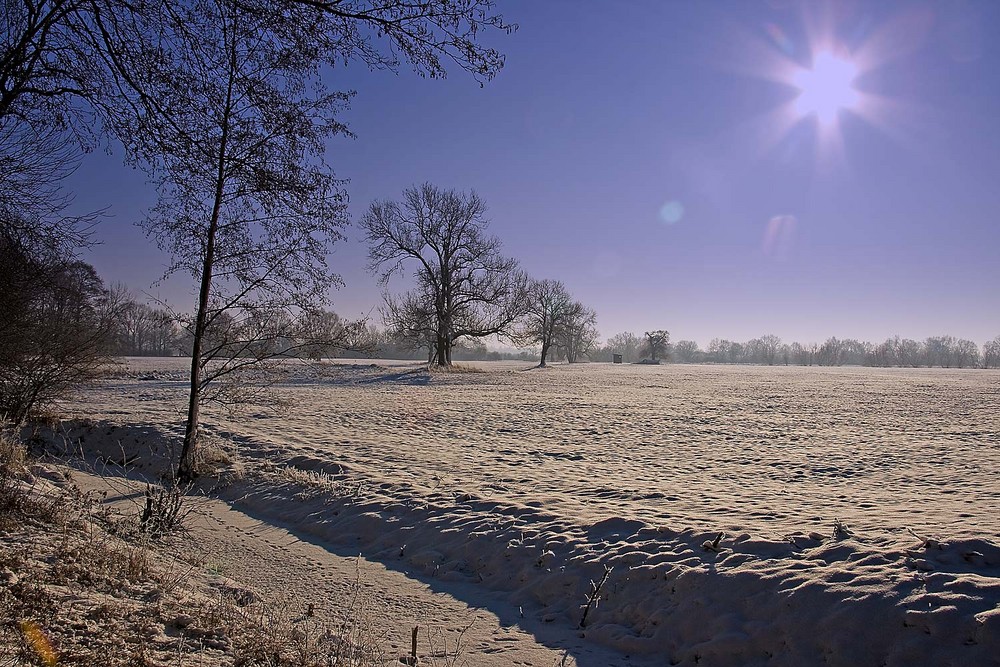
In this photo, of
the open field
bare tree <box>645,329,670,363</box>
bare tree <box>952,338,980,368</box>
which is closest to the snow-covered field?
the open field

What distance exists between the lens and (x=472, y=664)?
4500 millimetres

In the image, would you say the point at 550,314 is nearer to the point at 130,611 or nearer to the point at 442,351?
the point at 442,351

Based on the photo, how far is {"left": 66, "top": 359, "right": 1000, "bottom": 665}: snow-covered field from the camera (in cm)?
447

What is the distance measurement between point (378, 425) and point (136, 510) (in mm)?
8245

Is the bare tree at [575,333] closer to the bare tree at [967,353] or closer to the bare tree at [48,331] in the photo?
the bare tree at [48,331]

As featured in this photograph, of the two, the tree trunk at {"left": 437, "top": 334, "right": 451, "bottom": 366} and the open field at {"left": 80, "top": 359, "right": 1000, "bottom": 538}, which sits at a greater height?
the tree trunk at {"left": 437, "top": 334, "right": 451, "bottom": 366}

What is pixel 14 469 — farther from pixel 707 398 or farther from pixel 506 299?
pixel 506 299

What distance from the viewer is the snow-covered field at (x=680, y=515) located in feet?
14.7

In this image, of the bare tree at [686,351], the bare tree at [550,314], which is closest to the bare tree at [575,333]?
the bare tree at [550,314]

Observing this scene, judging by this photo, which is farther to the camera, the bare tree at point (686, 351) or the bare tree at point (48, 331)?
the bare tree at point (686, 351)

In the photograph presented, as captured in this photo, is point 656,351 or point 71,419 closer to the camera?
point 71,419

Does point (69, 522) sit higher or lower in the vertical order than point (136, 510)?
higher

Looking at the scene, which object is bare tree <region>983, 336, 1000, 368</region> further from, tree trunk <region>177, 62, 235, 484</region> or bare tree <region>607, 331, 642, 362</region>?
tree trunk <region>177, 62, 235, 484</region>

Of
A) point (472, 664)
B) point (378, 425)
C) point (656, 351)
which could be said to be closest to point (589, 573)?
point (472, 664)
